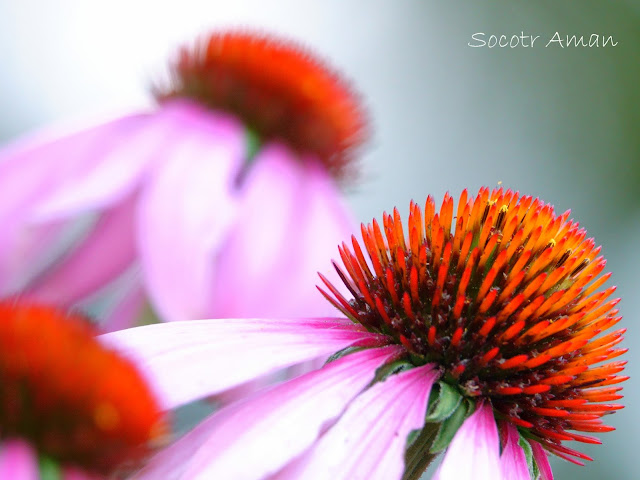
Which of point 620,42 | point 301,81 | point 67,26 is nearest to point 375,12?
point 620,42

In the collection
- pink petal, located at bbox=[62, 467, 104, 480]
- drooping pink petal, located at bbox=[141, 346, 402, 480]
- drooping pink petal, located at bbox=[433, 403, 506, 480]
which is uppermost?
drooping pink petal, located at bbox=[433, 403, 506, 480]

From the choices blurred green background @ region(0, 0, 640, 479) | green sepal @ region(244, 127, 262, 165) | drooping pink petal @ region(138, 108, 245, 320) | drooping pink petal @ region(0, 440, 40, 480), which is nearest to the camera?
drooping pink petal @ region(0, 440, 40, 480)

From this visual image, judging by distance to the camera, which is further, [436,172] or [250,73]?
[436,172]

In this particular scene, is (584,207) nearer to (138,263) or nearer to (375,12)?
(375,12)

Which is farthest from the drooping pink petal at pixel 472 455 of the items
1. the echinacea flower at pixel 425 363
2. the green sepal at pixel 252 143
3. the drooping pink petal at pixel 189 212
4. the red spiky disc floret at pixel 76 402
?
the green sepal at pixel 252 143

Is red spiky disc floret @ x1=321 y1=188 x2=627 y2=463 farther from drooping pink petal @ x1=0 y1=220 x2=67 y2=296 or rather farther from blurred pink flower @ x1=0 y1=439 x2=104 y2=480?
drooping pink petal @ x1=0 y1=220 x2=67 y2=296

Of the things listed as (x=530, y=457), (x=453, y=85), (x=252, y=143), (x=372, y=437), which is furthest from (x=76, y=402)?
(x=453, y=85)

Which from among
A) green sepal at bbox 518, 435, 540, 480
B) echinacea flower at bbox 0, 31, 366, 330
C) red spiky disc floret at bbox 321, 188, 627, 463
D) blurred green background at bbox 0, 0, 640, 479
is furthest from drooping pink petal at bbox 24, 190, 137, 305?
blurred green background at bbox 0, 0, 640, 479

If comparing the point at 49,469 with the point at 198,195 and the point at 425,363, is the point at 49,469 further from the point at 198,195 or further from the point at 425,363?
the point at 198,195
